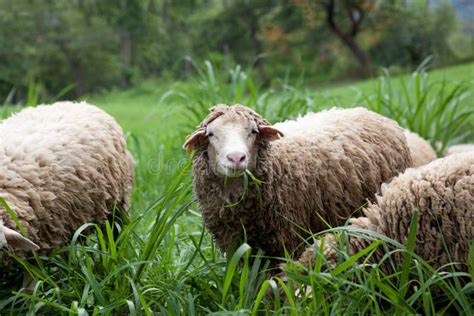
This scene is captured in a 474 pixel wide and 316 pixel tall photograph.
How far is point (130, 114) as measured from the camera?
1145cm

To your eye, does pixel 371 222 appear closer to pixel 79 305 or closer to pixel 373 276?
pixel 373 276

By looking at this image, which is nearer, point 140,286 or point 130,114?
point 140,286

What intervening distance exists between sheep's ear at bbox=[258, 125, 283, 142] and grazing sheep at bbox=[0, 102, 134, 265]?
3.60ft

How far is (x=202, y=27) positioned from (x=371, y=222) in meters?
26.0

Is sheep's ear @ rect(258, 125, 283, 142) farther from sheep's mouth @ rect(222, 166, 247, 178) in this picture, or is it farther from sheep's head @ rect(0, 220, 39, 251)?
sheep's head @ rect(0, 220, 39, 251)

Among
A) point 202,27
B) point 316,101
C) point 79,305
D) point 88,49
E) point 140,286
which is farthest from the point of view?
point 88,49

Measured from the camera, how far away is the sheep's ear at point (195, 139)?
3.14 m

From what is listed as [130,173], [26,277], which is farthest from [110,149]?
[26,277]

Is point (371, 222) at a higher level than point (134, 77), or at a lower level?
higher

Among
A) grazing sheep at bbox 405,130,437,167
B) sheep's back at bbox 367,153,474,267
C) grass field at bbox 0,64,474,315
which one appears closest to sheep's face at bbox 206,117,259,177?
grass field at bbox 0,64,474,315

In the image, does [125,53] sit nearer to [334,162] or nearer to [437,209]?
[334,162]

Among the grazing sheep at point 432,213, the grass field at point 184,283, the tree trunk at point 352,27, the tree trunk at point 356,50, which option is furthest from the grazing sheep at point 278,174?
the tree trunk at point 356,50

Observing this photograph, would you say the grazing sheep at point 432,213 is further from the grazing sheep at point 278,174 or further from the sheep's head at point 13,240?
the sheep's head at point 13,240

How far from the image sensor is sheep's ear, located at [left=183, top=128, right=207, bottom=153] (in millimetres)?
3139
